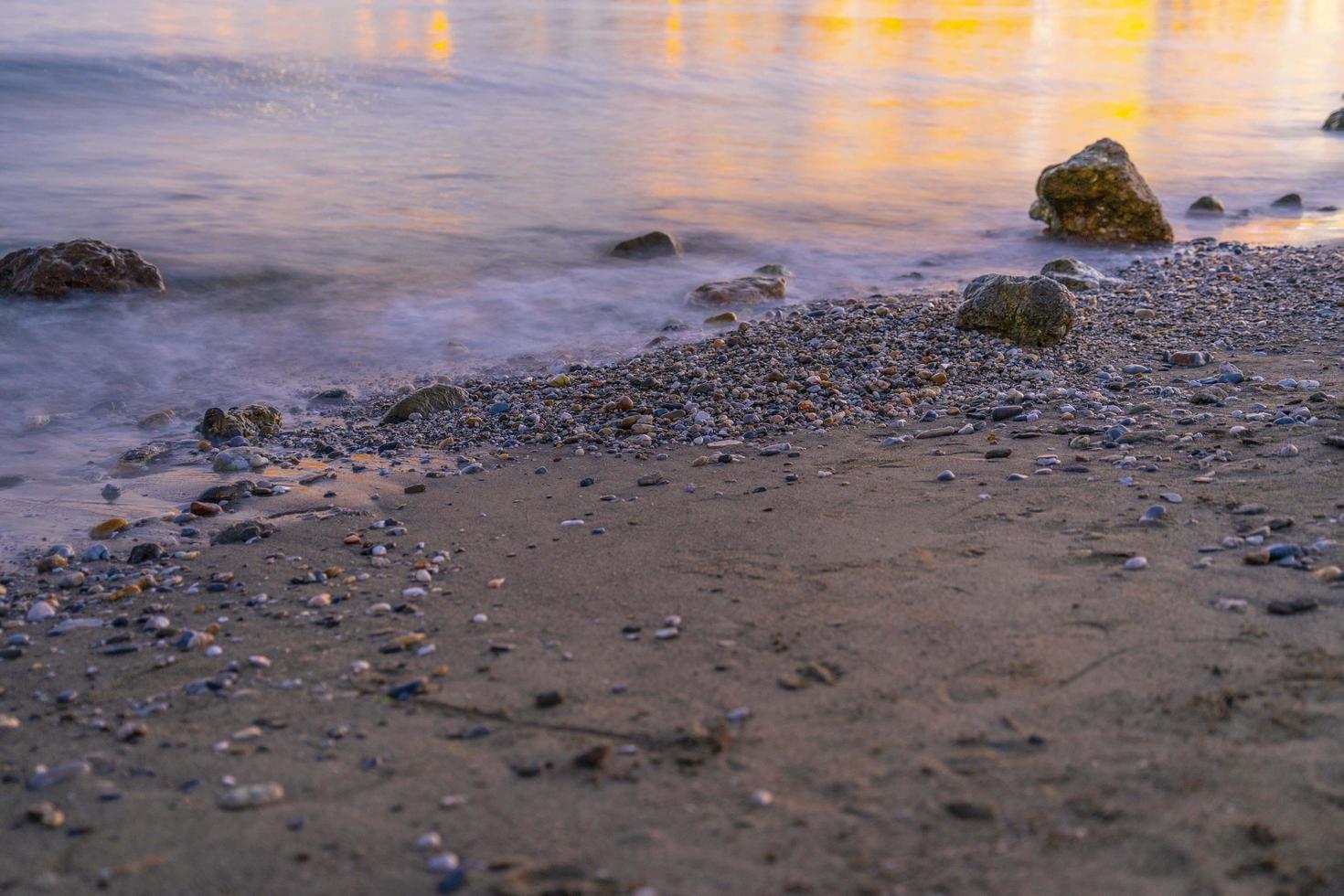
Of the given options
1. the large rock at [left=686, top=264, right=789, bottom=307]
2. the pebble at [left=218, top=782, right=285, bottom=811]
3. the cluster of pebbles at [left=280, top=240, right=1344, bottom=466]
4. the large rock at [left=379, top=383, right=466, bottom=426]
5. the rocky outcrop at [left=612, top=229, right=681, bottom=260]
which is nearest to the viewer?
the pebble at [left=218, top=782, right=285, bottom=811]

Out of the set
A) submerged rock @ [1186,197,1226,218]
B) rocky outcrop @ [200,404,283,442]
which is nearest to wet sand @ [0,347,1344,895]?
rocky outcrop @ [200,404,283,442]

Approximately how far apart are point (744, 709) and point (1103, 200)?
831cm

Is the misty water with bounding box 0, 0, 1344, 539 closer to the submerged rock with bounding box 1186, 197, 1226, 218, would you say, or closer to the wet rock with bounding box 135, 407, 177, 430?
the wet rock with bounding box 135, 407, 177, 430

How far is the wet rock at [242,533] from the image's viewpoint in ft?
13.8

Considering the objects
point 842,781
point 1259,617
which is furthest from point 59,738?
point 1259,617

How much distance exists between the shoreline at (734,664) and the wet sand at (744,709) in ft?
0.03

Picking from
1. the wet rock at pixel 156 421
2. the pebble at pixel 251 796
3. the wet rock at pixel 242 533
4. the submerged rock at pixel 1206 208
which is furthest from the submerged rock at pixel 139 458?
the submerged rock at pixel 1206 208

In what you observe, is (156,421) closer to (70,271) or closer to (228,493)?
(228,493)

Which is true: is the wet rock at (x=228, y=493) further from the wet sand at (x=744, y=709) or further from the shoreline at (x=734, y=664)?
the wet sand at (x=744, y=709)

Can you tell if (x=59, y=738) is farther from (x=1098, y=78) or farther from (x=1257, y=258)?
(x=1098, y=78)

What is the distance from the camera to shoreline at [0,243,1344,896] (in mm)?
2260

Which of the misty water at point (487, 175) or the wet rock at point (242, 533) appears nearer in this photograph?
the wet rock at point (242, 533)

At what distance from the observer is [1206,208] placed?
1124 cm

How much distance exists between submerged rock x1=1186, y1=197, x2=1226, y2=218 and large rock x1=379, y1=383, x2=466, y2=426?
327 inches
